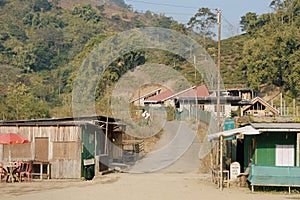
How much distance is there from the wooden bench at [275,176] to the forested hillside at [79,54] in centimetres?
2673

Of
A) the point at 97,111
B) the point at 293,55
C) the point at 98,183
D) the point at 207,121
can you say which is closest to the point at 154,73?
the point at 293,55

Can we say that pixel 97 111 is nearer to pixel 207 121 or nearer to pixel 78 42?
pixel 207 121

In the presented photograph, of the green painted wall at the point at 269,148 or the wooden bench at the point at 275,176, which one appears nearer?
the wooden bench at the point at 275,176

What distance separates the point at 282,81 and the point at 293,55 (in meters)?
3.13

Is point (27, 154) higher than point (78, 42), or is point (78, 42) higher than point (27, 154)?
point (78, 42)

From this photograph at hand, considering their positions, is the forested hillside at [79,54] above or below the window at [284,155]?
above

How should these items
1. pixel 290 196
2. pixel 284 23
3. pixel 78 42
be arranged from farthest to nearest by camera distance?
pixel 78 42
pixel 284 23
pixel 290 196

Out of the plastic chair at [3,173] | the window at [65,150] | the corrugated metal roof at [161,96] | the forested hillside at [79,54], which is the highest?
the forested hillside at [79,54]

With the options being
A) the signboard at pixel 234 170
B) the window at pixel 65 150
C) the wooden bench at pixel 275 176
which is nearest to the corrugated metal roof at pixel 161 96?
the window at pixel 65 150

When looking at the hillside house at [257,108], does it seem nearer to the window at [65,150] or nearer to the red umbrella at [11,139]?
the window at [65,150]

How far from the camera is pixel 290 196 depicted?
16.5 metres

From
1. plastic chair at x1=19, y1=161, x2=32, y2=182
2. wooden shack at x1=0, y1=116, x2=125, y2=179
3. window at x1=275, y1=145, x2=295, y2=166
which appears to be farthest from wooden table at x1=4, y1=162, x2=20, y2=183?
window at x1=275, y1=145, x2=295, y2=166

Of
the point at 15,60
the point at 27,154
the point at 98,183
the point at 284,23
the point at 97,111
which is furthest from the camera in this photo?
the point at 15,60

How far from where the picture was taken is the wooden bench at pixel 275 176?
16875mm
